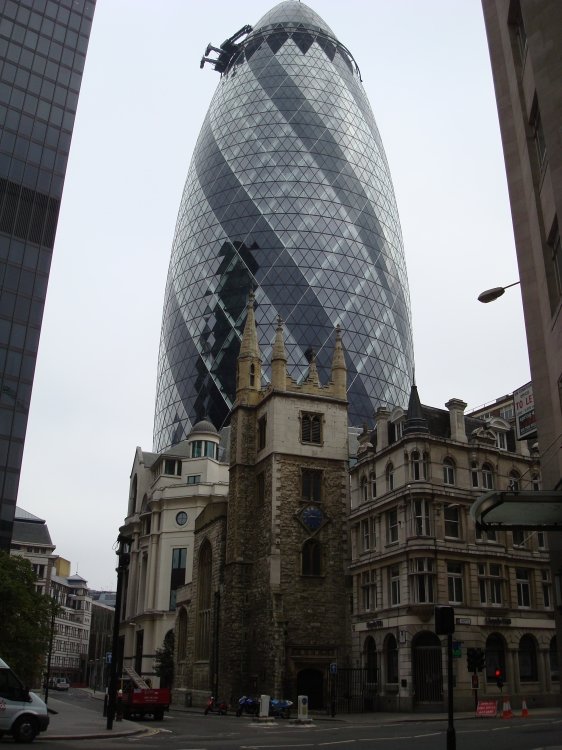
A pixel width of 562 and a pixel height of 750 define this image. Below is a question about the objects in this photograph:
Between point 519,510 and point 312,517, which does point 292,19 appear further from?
point 519,510

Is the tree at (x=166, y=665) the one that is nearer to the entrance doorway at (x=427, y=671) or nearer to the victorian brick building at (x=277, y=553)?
the victorian brick building at (x=277, y=553)

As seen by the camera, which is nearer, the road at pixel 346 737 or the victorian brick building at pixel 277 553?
the road at pixel 346 737

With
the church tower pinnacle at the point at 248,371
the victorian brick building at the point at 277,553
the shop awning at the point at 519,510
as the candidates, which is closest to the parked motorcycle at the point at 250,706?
the victorian brick building at the point at 277,553

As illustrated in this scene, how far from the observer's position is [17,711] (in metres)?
19.0

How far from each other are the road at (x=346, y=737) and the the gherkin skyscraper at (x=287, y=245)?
54474 millimetres

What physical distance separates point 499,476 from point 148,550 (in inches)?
1506

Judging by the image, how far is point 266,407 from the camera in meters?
49.9

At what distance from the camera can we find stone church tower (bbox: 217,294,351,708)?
44.3 meters

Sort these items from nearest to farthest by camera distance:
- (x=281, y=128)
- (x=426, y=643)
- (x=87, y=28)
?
1. (x=426, y=643)
2. (x=87, y=28)
3. (x=281, y=128)

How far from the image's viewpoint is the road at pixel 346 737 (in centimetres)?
1845

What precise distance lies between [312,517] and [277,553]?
10.4 feet

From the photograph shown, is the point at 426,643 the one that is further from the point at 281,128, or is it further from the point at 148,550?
the point at 281,128

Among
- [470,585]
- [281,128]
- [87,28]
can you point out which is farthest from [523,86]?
[281,128]

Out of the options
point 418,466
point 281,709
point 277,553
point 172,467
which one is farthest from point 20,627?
point 172,467
